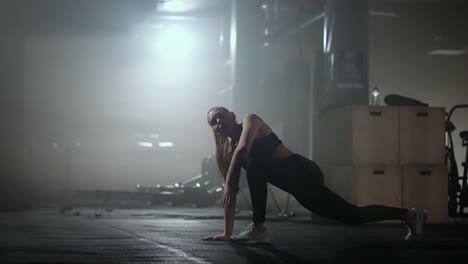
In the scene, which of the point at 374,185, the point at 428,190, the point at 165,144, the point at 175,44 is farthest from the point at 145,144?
the point at 428,190

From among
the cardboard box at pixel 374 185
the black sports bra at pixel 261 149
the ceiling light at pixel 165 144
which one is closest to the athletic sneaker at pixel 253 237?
the black sports bra at pixel 261 149

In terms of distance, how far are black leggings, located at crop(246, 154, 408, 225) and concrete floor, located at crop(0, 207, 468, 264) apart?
0.64ft

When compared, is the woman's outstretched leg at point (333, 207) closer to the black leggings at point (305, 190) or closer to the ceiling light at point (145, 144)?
the black leggings at point (305, 190)

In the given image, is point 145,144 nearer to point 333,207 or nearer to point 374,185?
point 374,185

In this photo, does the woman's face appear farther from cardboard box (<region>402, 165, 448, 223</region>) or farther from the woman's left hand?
cardboard box (<region>402, 165, 448, 223</region>)

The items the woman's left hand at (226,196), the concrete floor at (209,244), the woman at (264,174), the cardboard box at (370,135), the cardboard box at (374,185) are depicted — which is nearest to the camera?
the concrete floor at (209,244)

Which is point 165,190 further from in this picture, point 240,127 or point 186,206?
point 240,127

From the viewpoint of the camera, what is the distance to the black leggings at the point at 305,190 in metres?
4.35

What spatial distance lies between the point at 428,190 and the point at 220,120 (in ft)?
10.7

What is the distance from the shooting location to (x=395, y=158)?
7047 mm

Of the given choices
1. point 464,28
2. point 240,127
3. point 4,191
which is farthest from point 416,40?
point 240,127

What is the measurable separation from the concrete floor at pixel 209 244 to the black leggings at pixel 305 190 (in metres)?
0.19

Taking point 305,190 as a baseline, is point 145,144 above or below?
below

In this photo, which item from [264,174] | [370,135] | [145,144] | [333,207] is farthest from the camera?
[145,144]
